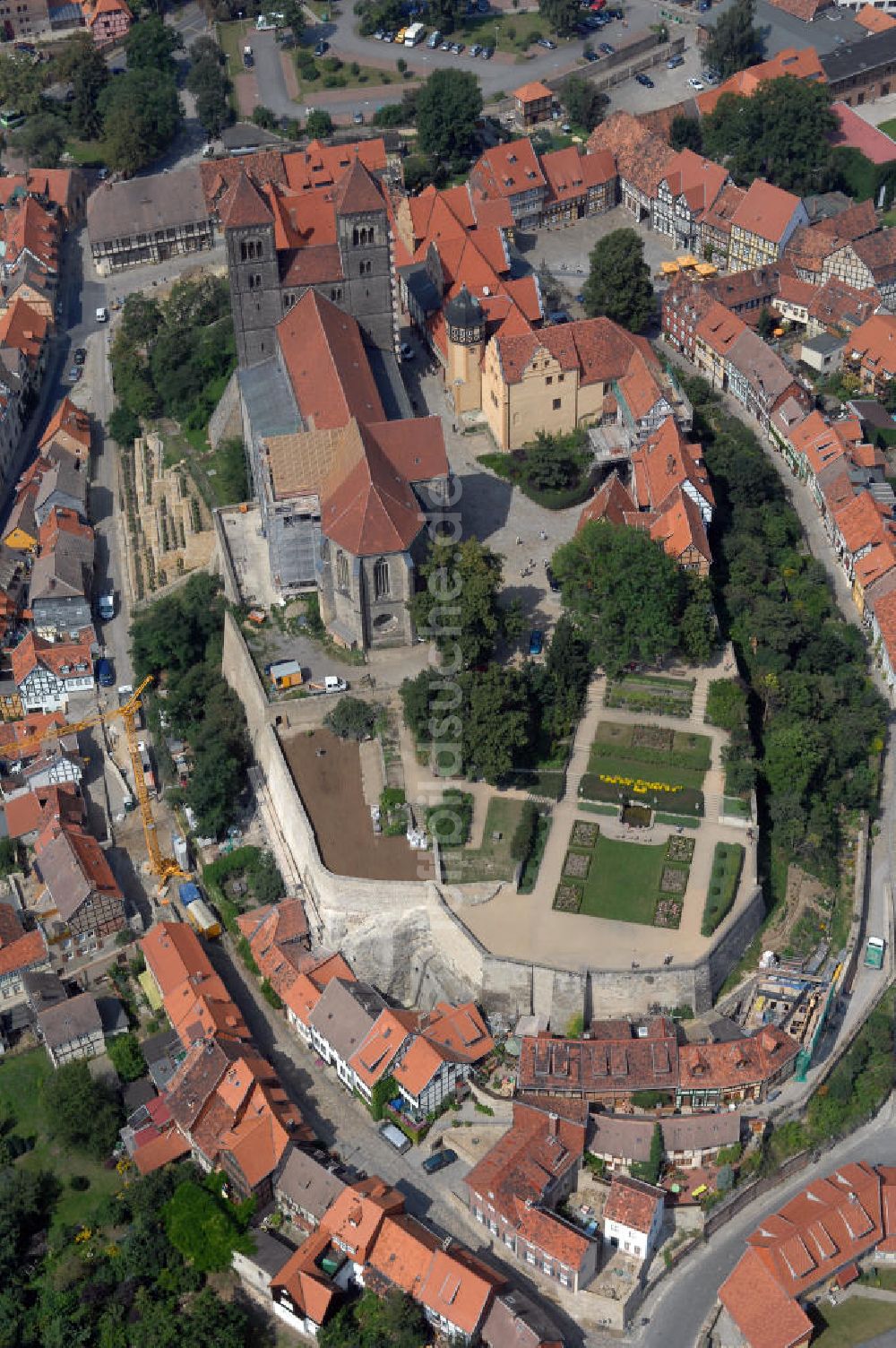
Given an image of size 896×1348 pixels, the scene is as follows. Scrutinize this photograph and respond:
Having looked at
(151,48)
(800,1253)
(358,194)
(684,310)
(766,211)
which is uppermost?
(358,194)

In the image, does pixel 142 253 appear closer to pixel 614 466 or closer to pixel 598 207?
pixel 598 207

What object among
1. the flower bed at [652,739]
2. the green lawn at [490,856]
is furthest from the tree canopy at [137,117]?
the green lawn at [490,856]

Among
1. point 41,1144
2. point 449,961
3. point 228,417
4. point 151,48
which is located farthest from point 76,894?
point 151,48

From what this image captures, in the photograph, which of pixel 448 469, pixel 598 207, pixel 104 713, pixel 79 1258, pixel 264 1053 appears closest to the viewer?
pixel 79 1258

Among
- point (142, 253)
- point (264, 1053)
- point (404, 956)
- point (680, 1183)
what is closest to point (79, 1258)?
point (264, 1053)

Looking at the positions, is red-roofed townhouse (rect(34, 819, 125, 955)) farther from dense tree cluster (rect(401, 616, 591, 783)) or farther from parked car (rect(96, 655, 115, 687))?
dense tree cluster (rect(401, 616, 591, 783))

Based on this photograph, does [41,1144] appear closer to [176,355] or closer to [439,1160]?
[439,1160]

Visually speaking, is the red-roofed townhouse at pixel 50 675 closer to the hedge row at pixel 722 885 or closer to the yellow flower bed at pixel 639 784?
the yellow flower bed at pixel 639 784
